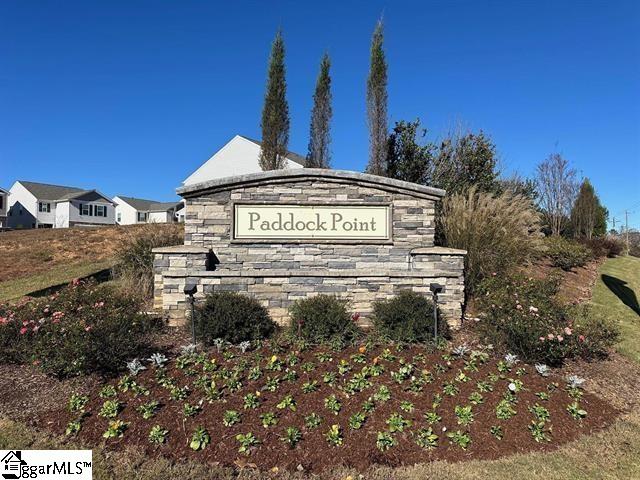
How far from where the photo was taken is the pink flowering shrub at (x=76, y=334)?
3865 millimetres

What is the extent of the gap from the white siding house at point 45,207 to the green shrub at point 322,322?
4318 cm

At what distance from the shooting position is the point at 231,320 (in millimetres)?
4793

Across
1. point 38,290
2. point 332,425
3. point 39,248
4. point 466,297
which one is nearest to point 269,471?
point 332,425

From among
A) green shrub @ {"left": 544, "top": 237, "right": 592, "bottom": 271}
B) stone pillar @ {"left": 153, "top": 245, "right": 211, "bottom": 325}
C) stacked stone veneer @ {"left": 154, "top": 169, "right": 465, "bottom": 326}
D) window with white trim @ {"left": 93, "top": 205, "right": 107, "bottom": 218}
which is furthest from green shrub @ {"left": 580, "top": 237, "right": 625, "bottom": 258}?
window with white trim @ {"left": 93, "top": 205, "right": 107, "bottom": 218}

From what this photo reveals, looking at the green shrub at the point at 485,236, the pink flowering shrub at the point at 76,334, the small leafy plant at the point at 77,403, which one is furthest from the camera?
the green shrub at the point at 485,236

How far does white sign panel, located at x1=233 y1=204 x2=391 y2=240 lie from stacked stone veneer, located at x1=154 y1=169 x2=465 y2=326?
0.09m

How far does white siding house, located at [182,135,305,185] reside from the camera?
86.9 ft

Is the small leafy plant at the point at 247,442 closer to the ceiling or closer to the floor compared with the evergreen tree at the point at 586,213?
closer to the floor

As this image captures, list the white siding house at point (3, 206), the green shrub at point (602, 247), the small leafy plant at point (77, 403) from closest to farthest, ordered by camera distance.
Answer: the small leafy plant at point (77, 403)
the green shrub at point (602, 247)
the white siding house at point (3, 206)

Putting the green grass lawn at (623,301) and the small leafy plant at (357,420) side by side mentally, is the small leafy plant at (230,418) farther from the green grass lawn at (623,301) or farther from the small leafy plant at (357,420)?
the green grass lawn at (623,301)

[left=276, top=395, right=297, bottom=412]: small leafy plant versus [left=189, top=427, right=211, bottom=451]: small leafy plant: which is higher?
[left=276, top=395, right=297, bottom=412]: small leafy plant

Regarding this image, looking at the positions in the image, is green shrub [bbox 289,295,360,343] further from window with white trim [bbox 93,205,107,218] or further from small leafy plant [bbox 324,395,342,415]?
window with white trim [bbox 93,205,107,218]

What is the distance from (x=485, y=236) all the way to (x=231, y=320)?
16.2ft

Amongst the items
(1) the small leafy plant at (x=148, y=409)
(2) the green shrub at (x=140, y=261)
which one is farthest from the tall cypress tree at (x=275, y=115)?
(1) the small leafy plant at (x=148, y=409)
